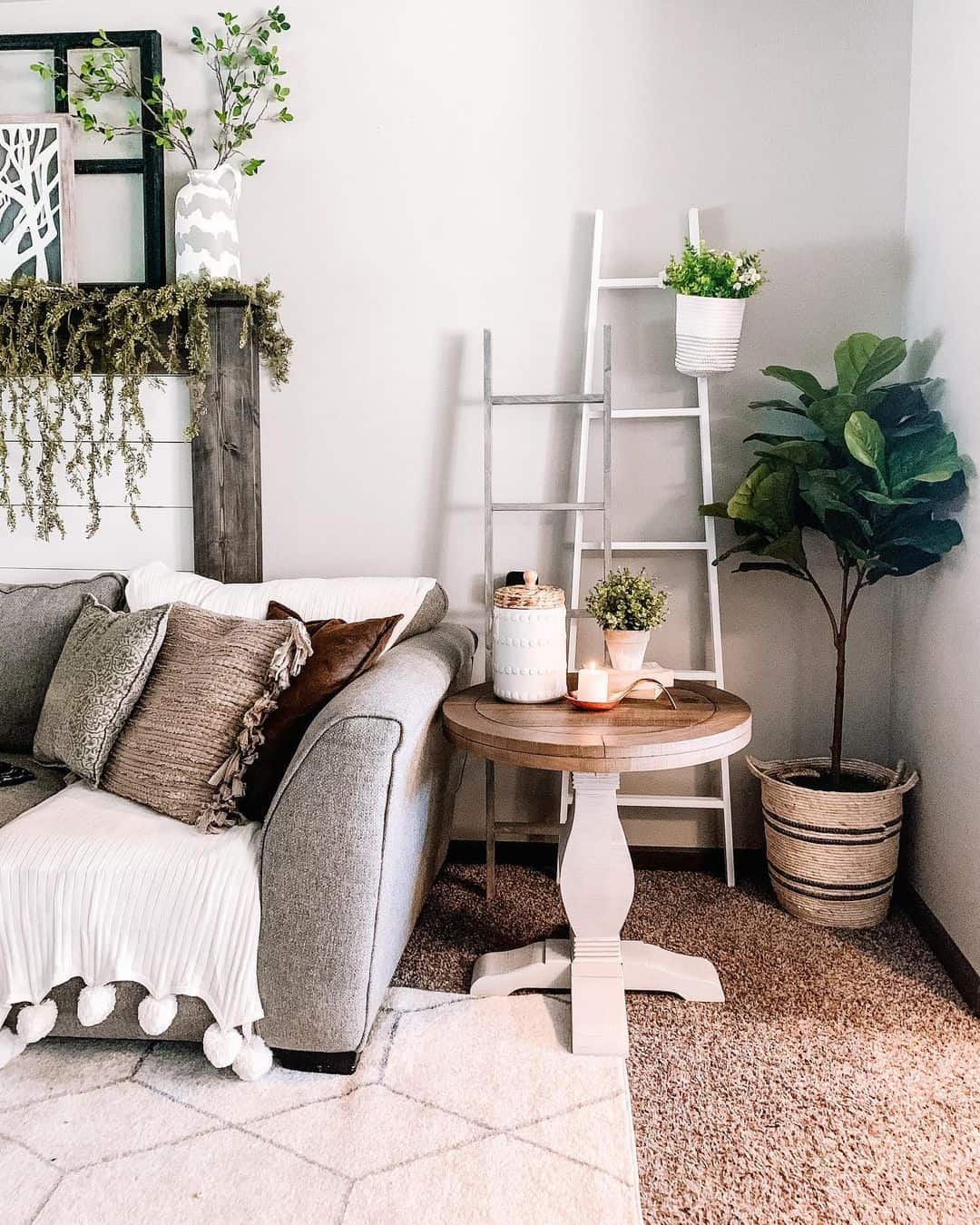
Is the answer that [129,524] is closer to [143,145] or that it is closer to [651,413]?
[143,145]

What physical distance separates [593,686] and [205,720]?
2.54ft

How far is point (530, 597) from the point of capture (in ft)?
6.95

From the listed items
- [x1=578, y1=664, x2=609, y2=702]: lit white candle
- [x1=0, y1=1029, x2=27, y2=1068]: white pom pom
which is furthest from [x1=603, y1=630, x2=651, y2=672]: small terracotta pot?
[x1=0, y1=1029, x2=27, y2=1068]: white pom pom

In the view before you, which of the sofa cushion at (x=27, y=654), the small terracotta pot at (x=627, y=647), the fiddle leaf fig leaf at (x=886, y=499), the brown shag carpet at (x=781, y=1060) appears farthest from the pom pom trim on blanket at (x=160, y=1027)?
the fiddle leaf fig leaf at (x=886, y=499)

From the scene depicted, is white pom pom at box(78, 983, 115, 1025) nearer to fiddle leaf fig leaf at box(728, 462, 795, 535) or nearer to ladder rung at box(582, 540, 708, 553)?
ladder rung at box(582, 540, 708, 553)

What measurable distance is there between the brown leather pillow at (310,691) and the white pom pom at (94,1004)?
39cm

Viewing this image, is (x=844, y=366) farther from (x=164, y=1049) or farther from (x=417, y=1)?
(x=164, y=1049)

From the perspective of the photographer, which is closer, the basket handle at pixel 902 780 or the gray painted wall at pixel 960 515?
the gray painted wall at pixel 960 515

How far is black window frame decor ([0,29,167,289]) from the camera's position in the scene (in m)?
2.73

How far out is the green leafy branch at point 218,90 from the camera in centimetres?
268

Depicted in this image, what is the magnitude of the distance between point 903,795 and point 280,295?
2135 mm

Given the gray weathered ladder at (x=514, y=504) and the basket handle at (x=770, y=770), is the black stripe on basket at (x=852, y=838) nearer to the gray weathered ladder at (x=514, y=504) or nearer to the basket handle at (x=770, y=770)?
the basket handle at (x=770, y=770)

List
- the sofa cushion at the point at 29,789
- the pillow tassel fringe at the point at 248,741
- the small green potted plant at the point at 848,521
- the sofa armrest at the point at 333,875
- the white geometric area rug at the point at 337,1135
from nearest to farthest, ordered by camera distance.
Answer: the white geometric area rug at the point at 337,1135 → the sofa armrest at the point at 333,875 → the pillow tassel fringe at the point at 248,741 → the sofa cushion at the point at 29,789 → the small green potted plant at the point at 848,521

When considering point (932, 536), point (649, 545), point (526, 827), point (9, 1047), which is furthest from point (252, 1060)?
point (932, 536)
